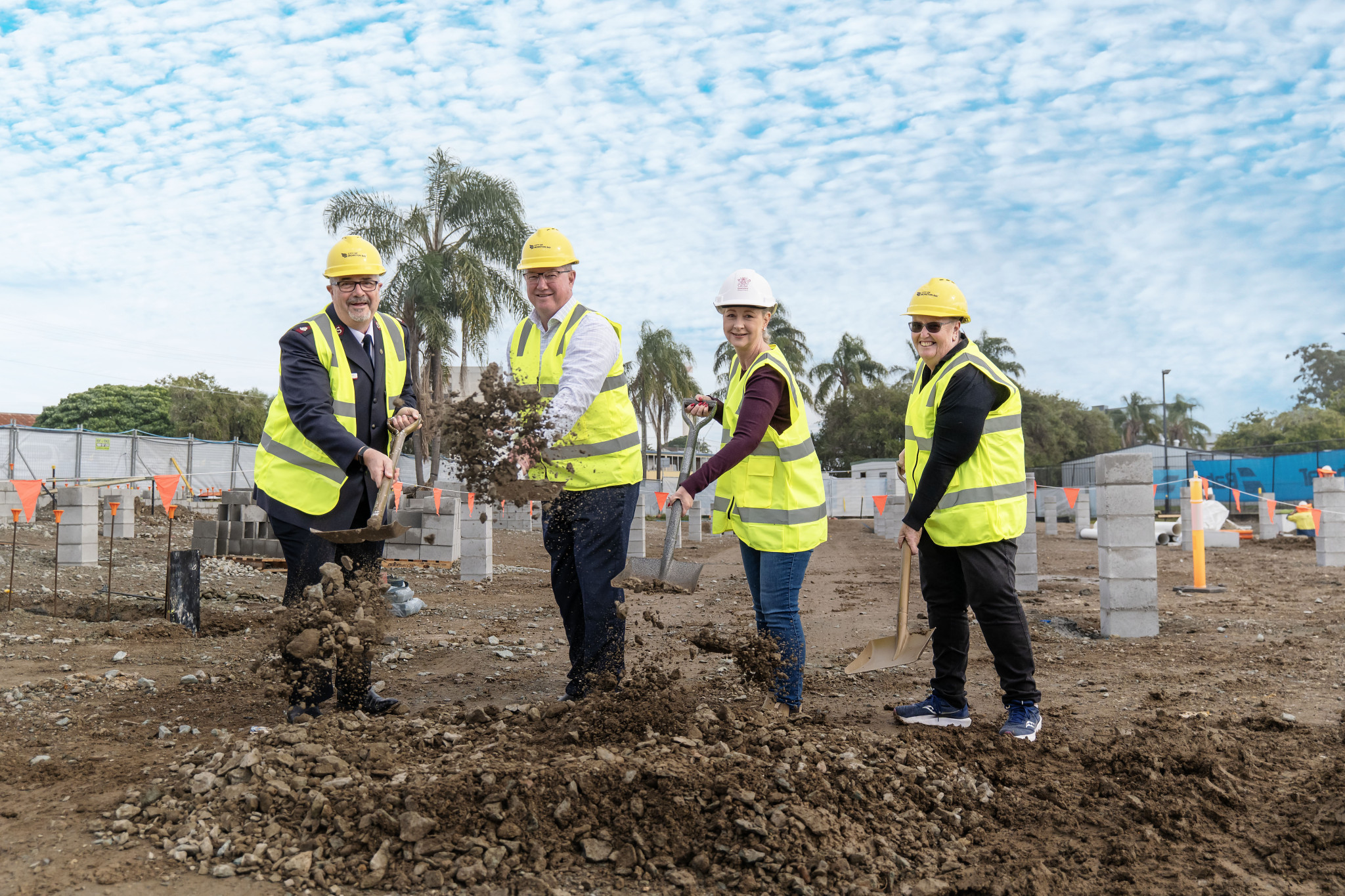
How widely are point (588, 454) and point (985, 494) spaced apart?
1686mm

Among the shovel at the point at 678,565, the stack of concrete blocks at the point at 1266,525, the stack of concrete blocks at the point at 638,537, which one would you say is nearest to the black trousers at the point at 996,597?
the shovel at the point at 678,565

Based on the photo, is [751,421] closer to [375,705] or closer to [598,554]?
[598,554]

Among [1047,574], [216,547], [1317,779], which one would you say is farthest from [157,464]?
[1317,779]

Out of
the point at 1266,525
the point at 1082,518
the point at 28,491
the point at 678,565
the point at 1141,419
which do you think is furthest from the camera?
the point at 1141,419

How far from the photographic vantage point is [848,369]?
45156 mm

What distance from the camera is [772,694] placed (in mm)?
3789

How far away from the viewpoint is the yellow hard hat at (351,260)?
3811 millimetres

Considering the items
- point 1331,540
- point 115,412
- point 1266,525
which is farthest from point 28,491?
point 115,412

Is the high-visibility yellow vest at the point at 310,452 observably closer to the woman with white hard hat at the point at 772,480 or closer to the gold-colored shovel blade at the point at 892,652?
the woman with white hard hat at the point at 772,480

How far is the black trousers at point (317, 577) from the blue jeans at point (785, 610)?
1.76 metres

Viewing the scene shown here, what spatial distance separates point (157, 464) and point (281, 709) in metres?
29.3

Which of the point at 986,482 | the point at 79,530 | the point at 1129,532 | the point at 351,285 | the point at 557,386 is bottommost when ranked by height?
the point at 79,530

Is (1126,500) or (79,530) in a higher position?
(1126,500)

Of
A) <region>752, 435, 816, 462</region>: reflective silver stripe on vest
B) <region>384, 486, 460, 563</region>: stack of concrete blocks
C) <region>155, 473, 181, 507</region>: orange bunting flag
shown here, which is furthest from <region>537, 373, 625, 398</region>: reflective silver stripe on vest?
<region>384, 486, 460, 563</region>: stack of concrete blocks
